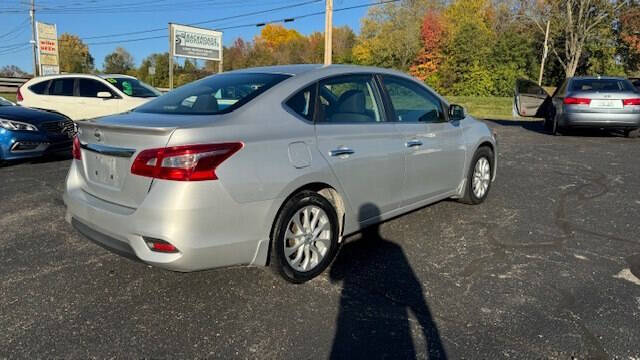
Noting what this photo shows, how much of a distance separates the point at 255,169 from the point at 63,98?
9516 mm

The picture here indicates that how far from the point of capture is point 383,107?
3.87 meters

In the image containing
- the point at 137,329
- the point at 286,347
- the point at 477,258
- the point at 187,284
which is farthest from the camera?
the point at 477,258

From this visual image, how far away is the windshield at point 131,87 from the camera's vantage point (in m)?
10.6

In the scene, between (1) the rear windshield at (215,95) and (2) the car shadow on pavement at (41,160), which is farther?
(2) the car shadow on pavement at (41,160)

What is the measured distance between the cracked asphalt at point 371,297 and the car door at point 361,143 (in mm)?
505

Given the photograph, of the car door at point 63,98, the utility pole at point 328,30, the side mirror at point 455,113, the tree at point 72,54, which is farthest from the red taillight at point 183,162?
the tree at point 72,54

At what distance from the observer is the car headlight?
23.9 ft

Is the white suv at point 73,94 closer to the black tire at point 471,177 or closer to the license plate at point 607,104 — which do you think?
the black tire at point 471,177

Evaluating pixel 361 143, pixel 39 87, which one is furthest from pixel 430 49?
pixel 361 143

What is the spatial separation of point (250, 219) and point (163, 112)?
3.63ft

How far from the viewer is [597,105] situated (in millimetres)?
10109

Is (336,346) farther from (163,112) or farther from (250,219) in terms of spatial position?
(163,112)

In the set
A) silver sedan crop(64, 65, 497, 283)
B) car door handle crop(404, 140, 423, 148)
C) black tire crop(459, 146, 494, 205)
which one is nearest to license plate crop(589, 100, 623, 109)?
black tire crop(459, 146, 494, 205)

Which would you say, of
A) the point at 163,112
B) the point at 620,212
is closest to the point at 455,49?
the point at 620,212
